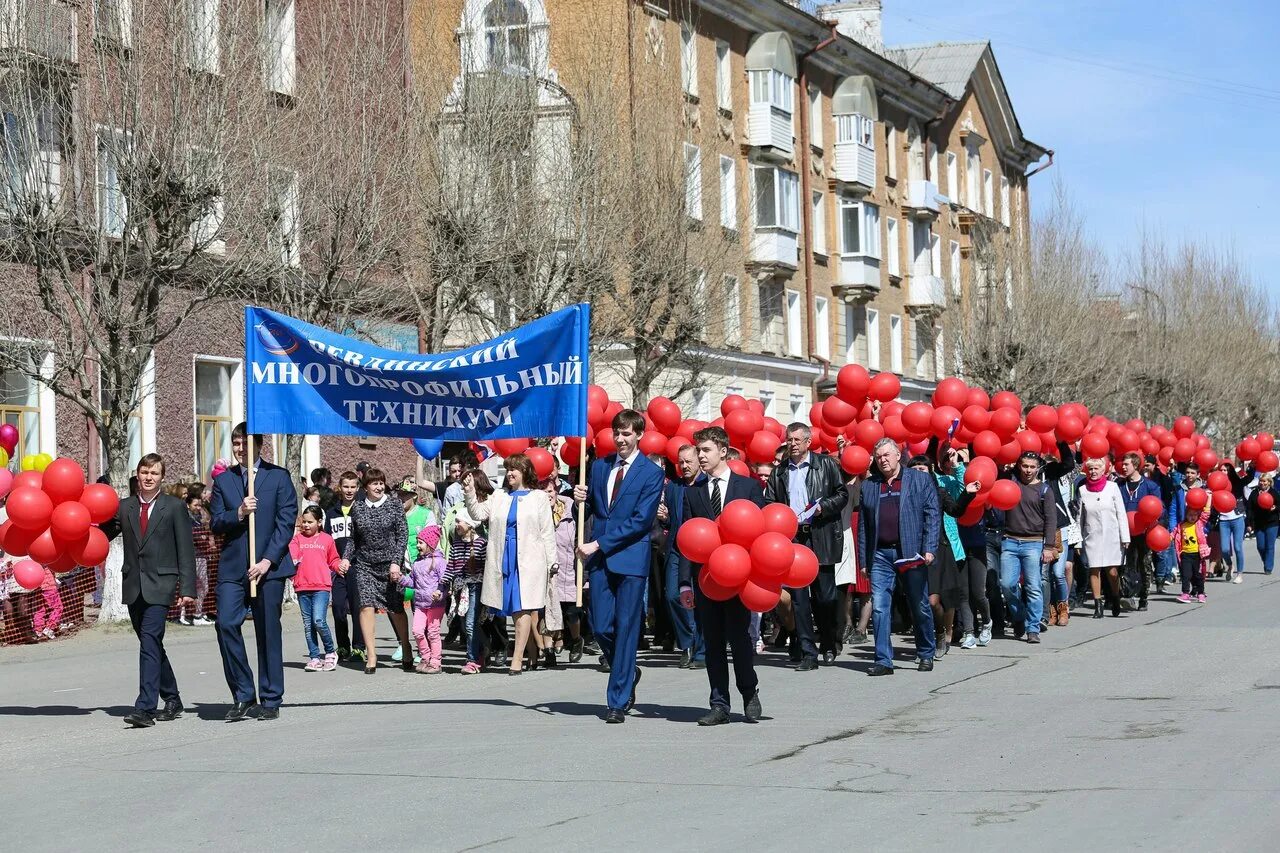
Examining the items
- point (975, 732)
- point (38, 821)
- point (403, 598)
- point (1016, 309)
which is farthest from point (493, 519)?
point (1016, 309)

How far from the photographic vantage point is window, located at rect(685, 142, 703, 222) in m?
30.3

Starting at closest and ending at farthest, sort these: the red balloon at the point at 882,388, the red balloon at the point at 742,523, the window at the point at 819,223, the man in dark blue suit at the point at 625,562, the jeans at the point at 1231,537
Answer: the red balloon at the point at 742,523 → the man in dark blue suit at the point at 625,562 → the red balloon at the point at 882,388 → the jeans at the point at 1231,537 → the window at the point at 819,223

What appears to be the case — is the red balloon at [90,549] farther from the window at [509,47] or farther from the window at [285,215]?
the window at [509,47]

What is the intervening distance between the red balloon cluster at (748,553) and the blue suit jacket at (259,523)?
2.64 m

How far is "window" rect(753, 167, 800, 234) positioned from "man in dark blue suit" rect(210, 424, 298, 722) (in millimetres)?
32228

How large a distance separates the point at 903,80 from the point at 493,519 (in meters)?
40.2

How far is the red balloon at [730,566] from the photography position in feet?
35.8

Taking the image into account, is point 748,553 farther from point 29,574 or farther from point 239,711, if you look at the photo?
point 29,574

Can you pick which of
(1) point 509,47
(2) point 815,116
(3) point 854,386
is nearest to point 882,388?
(3) point 854,386

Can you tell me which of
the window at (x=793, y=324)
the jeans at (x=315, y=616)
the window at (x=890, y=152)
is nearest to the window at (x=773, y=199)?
the window at (x=793, y=324)

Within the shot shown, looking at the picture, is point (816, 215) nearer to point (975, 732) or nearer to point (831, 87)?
point (831, 87)

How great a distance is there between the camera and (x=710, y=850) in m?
7.16

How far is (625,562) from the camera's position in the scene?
Answer: 1153 cm

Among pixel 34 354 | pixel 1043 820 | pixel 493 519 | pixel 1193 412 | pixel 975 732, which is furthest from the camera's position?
pixel 1193 412
